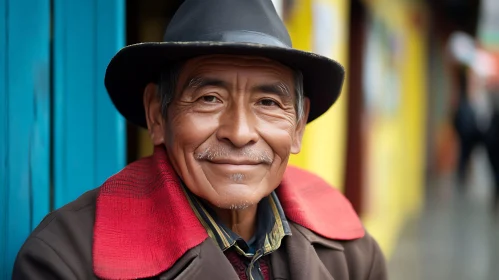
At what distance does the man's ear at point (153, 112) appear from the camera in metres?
2.18

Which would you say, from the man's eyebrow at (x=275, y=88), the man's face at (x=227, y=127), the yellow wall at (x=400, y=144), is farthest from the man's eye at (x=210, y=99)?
the yellow wall at (x=400, y=144)

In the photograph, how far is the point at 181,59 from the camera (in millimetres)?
2037

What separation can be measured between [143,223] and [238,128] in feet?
1.27

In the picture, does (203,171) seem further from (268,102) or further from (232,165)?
(268,102)

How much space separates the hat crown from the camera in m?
1.97

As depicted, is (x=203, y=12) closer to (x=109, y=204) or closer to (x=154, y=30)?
(x=109, y=204)

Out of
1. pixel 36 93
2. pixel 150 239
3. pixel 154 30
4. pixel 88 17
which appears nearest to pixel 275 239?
pixel 150 239

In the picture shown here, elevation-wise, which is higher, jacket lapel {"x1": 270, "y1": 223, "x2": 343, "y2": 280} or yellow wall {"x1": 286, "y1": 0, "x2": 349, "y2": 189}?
yellow wall {"x1": 286, "y1": 0, "x2": 349, "y2": 189}

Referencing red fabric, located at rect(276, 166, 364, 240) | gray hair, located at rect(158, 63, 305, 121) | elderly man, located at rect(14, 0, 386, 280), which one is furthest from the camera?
red fabric, located at rect(276, 166, 364, 240)

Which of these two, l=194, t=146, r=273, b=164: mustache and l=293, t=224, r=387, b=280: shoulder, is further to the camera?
l=293, t=224, r=387, b=280: shoulder

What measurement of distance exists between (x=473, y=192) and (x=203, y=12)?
13861 millimetres

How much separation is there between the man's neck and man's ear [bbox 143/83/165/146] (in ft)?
1.00

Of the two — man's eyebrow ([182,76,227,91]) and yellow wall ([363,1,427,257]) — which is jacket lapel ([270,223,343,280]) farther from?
yellow wall ([363,1,427,257])

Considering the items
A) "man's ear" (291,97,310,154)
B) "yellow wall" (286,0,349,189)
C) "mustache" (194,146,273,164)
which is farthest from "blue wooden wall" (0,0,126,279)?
"yellow wall" (286,0,349,189)
